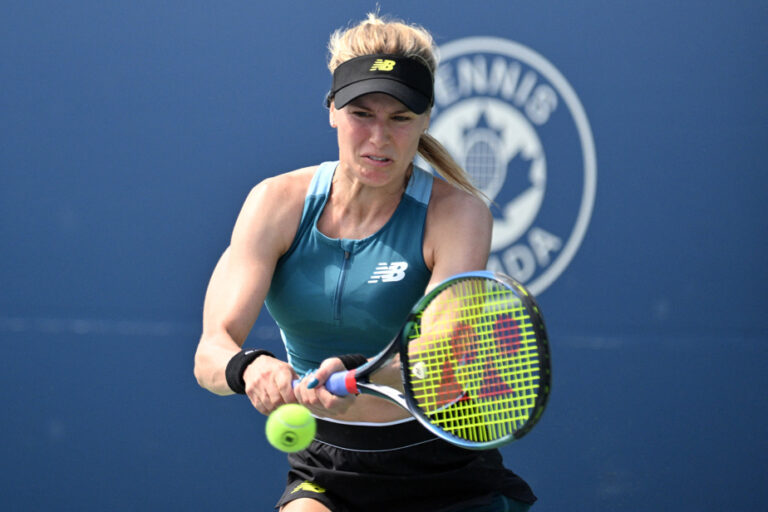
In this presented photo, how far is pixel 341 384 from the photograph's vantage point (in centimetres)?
184

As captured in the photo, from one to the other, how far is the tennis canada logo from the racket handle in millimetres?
1673

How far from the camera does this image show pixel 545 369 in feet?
5.71

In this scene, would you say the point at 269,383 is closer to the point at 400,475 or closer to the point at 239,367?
the point at 239,367

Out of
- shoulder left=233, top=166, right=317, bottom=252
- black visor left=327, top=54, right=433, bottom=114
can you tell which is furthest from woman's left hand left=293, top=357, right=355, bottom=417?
Result: black visor left=327, top=54, right=433, bottom=114

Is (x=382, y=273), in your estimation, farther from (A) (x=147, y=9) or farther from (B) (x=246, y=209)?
(A) (x=147, y=9)

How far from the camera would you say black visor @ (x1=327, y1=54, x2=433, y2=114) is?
202 cm

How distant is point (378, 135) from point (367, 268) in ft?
0.93

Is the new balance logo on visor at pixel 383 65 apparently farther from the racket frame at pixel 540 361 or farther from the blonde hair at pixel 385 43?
the racket frame at pixel 540 361

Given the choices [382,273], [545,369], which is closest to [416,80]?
[382,273]

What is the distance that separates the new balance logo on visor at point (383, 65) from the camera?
205 cm

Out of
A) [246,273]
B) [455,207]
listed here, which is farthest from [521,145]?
[246,273]

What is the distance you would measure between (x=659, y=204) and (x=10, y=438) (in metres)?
2.47

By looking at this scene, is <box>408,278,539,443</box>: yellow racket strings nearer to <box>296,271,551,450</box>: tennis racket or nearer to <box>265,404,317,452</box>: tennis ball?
<box>296,271,551,450</box>: tennis racket

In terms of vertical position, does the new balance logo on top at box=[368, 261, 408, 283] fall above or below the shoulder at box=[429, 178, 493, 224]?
below
